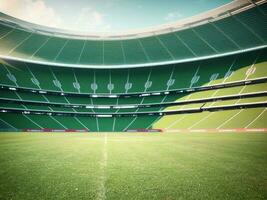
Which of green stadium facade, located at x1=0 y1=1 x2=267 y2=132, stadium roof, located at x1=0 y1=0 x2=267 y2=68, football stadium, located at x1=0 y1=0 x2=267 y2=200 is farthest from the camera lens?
stadium roof, located at x1=0 y1=0 x2=267 y2=68

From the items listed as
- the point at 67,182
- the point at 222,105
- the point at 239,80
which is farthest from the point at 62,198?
the point at 239,80

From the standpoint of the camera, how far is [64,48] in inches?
1586

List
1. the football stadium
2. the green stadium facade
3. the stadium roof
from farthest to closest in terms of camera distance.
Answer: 1. the stadium roof
2. the green stadium facade
3. the football stadium

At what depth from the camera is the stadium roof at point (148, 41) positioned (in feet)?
102

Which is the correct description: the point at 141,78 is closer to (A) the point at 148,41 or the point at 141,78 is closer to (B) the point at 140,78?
(B) the point at 140,78

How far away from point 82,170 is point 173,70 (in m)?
39.4

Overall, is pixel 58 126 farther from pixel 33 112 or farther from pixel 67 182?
pixel 67 182

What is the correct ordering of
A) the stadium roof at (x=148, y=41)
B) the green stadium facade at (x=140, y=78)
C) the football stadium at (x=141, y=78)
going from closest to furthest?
1. the football stadium at (x=141, y=78)
2. the green stadium facade at (x=140, y=78)
3. the stadium roof at (x=148, y=41)

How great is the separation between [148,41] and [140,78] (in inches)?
338

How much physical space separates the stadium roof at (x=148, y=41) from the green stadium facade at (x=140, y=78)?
0.17 m

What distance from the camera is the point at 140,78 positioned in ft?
143

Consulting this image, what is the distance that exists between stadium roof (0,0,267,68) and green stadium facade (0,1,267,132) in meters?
0.17

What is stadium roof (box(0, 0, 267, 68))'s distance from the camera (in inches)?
1225

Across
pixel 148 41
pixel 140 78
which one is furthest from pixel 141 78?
pixel 148 41
